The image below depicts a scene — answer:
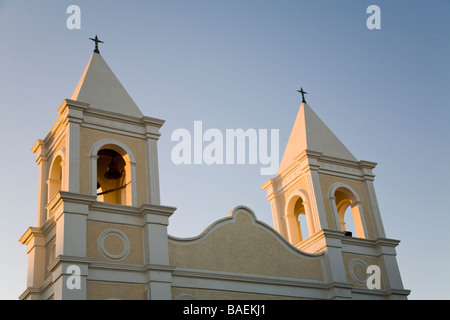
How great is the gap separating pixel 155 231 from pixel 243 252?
314 cm

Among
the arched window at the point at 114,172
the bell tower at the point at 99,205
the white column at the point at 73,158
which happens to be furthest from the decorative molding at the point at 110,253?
the white column at the point at 73,158

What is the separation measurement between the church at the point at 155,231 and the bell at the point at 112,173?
2.5 inches

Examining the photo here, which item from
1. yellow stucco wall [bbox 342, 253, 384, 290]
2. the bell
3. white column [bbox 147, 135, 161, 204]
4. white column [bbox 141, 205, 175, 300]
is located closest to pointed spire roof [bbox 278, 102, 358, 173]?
yellow stucco wall [bbox 342, 253, 384, 290]

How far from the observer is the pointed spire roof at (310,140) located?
2378cm

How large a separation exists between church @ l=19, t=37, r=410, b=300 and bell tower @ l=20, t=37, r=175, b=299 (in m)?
0.03

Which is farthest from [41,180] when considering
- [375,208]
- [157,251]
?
[375,208]

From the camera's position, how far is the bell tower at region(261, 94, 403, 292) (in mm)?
21531

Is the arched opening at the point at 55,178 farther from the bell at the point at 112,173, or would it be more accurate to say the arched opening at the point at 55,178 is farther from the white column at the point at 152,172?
the white column at the point at 152,172

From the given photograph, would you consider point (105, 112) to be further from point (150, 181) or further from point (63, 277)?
point (63, 277)

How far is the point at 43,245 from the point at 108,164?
3891 mm

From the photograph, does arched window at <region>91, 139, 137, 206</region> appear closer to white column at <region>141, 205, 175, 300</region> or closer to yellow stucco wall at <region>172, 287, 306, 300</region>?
white column at <region>141, 205, 175, 300</region>

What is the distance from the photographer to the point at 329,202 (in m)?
22.5

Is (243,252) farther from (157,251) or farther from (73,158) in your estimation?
(73,158)
